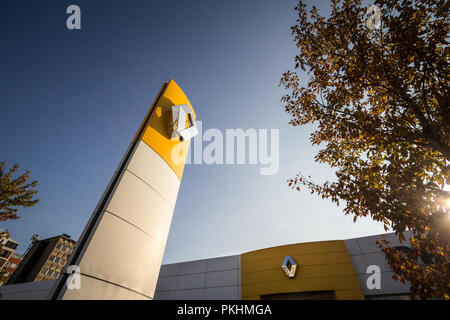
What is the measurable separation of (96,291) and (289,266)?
11.1 m

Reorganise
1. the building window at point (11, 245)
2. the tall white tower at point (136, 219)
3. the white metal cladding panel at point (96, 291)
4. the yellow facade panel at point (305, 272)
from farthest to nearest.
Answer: the building window at point (11, 245)
the yellow facade panel at point (305, 272)
the tall white tower at point (136, 219)
the white metal cladding panel at point (96, 291)

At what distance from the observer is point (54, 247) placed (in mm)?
62688

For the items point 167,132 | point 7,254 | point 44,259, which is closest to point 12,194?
point 167,132

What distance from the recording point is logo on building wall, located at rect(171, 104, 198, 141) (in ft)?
18.9

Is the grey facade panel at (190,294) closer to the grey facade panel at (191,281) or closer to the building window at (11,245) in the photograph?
the grey facade panel at (191,281)

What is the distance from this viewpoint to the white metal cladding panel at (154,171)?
14.9ft

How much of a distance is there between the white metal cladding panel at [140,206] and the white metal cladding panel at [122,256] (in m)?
0.14

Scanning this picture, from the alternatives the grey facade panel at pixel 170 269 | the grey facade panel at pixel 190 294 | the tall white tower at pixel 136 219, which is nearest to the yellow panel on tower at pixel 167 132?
the tall white tower at pixel 136 219

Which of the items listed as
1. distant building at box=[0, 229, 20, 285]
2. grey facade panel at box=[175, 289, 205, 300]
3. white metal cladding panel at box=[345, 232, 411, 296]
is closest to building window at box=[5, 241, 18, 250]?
distant building at box=[0, 229, 20, 285]

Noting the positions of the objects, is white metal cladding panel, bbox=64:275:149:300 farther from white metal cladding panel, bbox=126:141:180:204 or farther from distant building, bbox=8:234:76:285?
distant building, bbox=8:234:76:285

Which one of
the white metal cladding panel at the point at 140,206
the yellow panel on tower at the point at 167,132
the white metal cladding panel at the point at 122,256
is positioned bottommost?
the white metal cladding panel at the point at 122,256

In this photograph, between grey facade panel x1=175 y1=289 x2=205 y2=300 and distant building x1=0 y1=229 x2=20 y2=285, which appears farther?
distant building x1=0 y1=229 x2=20 y2=285
